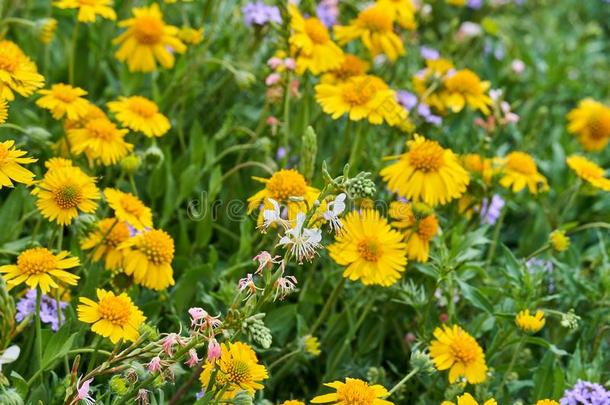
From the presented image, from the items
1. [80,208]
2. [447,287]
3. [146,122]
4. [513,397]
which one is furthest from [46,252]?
[513,397]

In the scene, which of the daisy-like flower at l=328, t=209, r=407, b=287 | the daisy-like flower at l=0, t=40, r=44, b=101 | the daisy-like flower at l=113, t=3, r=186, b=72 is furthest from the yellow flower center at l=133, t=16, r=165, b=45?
the daisy-like flower at l=328, t=209, r=407, b=287

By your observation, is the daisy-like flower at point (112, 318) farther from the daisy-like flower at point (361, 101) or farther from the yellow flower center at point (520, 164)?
the yellow flower center at point (520, 164)

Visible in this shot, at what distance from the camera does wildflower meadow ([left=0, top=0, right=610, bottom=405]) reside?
1.59m

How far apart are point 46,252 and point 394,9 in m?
1.37

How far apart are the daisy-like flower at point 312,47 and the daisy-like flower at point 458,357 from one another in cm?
81

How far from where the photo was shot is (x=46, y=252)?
1.64 meters

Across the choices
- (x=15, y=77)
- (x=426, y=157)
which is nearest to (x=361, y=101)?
(x=426, y=157)

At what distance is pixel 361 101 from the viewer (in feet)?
6.97

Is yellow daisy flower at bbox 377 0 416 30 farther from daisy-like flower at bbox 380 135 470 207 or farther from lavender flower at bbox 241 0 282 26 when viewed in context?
daisy-like flower at bbox 380 135 470 207

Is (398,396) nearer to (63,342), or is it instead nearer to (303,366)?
(303,366)

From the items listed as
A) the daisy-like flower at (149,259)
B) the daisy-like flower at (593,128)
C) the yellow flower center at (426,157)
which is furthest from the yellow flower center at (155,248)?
the daisy-like flower at (593,128)

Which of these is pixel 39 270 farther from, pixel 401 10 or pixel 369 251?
pixel 401 10

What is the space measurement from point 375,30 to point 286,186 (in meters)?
0.81

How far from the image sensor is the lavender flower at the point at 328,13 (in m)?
3.00
